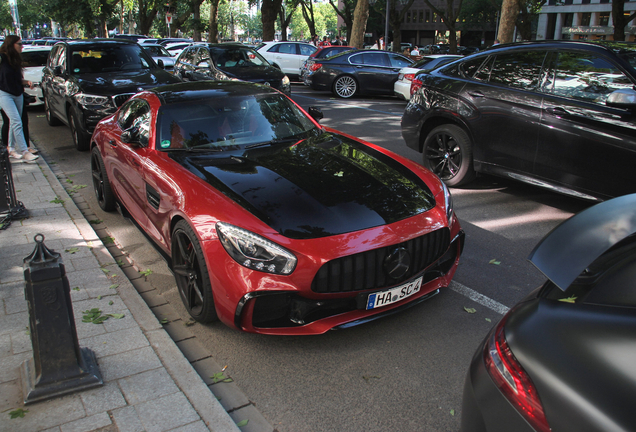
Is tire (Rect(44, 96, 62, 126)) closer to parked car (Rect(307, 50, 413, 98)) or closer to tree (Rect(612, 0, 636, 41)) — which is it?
parked car (Rect(307, 50, 413, 98))

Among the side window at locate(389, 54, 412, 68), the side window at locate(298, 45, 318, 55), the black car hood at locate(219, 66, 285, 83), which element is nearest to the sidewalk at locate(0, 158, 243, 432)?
the black car hood at locate(219, 66, 285, 83)

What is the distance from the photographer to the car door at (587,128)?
16.4ft

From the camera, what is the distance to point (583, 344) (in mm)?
1562

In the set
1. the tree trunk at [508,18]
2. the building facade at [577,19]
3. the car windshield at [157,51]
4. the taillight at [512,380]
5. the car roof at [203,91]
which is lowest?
the taillight at [512,380]

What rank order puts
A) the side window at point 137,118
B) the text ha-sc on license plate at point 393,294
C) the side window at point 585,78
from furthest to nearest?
the side window at point 585,78 < the side window at point 137,118 < the text ha-sc on license plate at point 393,294

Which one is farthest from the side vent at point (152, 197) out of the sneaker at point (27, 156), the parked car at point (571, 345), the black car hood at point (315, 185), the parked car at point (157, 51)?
the parked car at point (157, 51)

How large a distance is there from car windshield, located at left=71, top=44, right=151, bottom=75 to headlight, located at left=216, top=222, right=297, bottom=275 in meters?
7.89

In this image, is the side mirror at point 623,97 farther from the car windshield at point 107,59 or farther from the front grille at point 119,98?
the car windshield at point 107,59

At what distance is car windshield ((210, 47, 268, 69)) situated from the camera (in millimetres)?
13906

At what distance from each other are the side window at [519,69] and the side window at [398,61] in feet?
36.2

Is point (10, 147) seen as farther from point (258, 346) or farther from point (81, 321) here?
point (258, 346)

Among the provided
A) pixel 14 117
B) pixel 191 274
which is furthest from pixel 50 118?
pixel 191 274

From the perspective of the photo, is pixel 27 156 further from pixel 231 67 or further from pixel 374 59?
pixel 374 59

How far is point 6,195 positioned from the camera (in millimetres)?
5617
